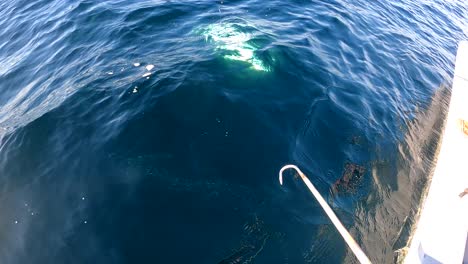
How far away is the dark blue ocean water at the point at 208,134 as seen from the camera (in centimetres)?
600

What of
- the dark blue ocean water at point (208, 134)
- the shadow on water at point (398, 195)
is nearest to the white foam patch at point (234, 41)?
the dark blue ocean water at point (208, 134)

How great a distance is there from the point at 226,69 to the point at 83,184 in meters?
5.31

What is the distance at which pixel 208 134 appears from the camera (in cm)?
760

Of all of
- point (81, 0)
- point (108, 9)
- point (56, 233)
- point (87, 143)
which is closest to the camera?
point (56, 233)

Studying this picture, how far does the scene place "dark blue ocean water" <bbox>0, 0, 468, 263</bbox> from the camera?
6.00 metres

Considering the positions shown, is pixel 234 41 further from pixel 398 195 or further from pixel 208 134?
pixel 398 195

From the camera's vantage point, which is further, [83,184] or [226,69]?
[226,69]

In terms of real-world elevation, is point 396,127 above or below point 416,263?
below

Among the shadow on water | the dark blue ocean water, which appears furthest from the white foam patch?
the shadow on water

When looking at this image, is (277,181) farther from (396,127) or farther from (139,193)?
(396,127)

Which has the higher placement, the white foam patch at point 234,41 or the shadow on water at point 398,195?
the white foam patch at point 234,41

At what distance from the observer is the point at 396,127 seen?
9000 mm

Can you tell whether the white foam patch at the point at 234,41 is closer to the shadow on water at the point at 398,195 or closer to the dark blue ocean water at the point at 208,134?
the dark blue ocean water at the point at 208,134

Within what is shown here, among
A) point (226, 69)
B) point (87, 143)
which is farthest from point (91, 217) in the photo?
point (226, 69)
